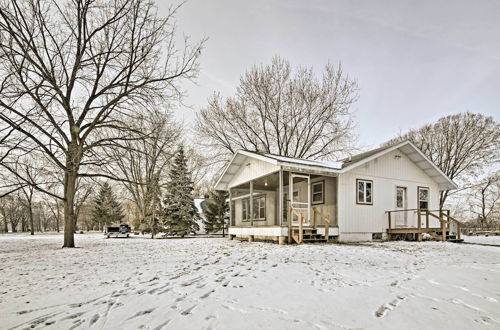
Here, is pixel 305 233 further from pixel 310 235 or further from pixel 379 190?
pixel 379 190

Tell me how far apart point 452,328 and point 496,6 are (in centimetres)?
1413

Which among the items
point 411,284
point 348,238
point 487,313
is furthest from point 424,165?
point 487,313

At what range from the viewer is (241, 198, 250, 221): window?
794 inches

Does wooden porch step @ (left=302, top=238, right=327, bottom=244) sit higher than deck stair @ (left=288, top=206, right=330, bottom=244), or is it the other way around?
deck stair @ (left=288, top=206, right=330, bottom=244)

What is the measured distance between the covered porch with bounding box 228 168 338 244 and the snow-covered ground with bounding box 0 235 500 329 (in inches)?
231

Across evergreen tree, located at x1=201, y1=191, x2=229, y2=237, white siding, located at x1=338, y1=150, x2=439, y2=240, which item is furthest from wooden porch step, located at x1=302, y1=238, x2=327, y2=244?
evergreen tree, located at x1=201, y1=191, x2=229, y2=237

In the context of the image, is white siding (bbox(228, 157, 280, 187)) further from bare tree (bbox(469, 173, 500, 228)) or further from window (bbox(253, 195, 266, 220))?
bare tree (bbox(469, 173, 500, 228))

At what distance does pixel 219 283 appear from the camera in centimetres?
484

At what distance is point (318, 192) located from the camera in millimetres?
14906

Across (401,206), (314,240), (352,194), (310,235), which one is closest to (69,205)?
(310,235)

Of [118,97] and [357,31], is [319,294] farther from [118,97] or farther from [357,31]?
[357,31]

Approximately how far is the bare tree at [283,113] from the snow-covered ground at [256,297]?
60.8ft

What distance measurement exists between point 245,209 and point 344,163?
8179 mm

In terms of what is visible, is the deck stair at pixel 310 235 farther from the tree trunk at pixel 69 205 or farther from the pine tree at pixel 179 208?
the pine tree at pixel 179 208
